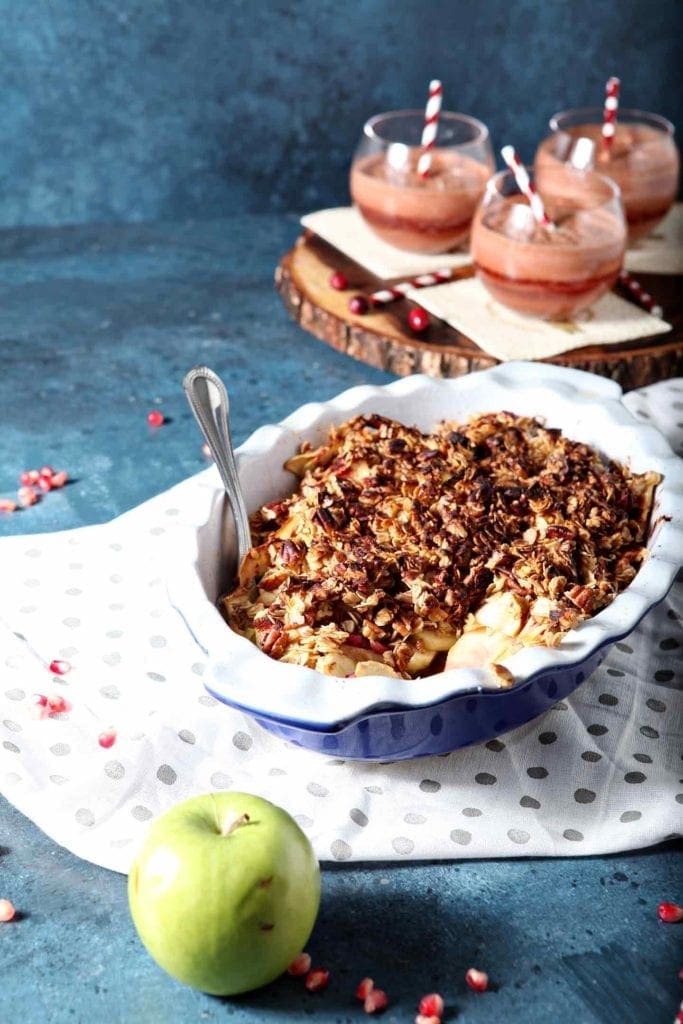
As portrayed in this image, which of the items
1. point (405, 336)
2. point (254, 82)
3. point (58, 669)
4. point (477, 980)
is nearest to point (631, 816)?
point (477, 980)

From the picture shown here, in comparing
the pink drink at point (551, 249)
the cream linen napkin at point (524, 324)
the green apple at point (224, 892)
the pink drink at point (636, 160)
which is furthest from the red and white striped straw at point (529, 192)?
the green apple at point (224, 892)

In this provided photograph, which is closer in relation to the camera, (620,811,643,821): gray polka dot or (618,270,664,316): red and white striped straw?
(620,811,643,821): gray polka dot

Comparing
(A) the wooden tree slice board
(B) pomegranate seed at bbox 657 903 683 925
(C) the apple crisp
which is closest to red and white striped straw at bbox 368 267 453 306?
(A) the wooden tree slice board

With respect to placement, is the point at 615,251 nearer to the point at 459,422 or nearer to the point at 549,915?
the point at 459,422

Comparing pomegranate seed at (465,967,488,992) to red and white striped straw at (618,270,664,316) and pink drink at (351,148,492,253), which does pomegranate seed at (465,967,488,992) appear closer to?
red and white striped straw at (618,270,664,316)

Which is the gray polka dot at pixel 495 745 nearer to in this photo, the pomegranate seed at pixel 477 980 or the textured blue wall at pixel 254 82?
the pomegranate seed at pixel 477 980

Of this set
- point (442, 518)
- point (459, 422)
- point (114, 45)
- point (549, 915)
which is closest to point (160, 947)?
point (549, 915)
